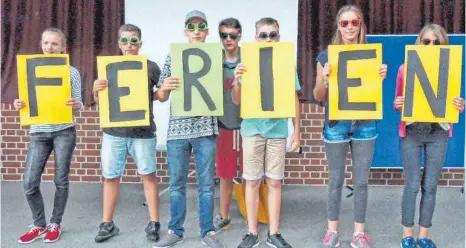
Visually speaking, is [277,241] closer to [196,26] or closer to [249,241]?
[249,241]

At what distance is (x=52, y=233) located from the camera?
3.40 meters

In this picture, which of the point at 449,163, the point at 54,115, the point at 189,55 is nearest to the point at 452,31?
the point at 449,163

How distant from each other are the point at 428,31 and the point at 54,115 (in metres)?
2.27

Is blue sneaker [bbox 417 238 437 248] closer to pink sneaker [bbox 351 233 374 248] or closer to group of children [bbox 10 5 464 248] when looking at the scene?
group of children [bbox 10 5 464 248]

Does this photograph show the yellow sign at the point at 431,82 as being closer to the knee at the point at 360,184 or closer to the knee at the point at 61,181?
the knee at the point at 360,184

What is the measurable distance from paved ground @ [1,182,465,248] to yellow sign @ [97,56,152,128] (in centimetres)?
81

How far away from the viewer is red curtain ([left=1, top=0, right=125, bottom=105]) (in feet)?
15.8

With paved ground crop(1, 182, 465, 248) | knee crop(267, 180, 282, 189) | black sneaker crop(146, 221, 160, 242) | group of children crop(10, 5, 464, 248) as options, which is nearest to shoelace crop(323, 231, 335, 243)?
group of children crop(10, 5, 464, 248)

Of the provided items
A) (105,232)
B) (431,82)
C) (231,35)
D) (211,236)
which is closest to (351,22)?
(431,82)

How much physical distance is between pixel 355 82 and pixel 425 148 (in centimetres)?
59

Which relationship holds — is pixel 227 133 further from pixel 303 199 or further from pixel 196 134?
pixel 303 199

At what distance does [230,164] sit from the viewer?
3.65 metres

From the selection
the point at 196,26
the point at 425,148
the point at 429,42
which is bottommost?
the point at 425,148

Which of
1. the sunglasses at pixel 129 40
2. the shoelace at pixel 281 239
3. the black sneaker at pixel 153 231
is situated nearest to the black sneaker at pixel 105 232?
the black sneaker at pixel 153 231
